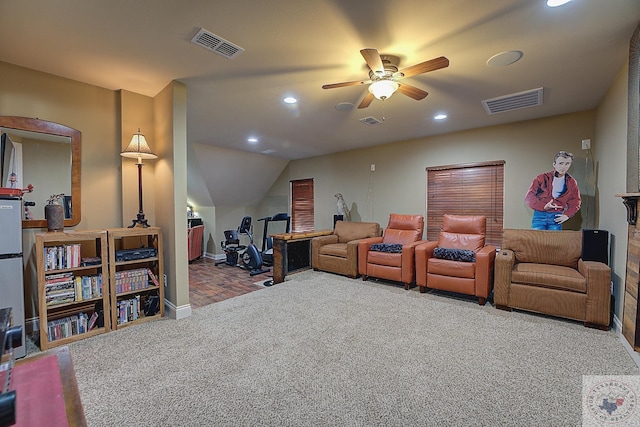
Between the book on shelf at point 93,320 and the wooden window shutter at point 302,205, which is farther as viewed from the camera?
the wooden window shutter at point 302,205

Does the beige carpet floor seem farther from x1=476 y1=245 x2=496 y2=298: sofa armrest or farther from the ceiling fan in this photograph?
the ceiling fan

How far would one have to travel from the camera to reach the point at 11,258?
7.21 feet

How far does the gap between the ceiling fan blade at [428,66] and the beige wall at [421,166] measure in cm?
286

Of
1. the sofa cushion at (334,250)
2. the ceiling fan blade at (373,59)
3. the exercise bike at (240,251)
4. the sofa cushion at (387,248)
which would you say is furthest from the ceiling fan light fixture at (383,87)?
the exercise bike at (240,251)

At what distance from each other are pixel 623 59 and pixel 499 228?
2.50 metres

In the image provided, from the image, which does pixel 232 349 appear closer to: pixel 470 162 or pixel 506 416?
pixel 506 416

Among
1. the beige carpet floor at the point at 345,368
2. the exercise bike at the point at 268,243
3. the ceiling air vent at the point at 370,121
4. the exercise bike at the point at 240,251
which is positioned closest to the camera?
the beige carpet floor at the point at 345,368

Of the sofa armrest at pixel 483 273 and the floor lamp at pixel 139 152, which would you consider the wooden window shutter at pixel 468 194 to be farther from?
the floor lamp at pixel 139 152

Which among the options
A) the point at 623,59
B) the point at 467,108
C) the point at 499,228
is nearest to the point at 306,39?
the point at 467,108

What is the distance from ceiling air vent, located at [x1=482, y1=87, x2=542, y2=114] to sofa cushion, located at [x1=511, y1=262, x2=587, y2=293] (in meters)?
1.93

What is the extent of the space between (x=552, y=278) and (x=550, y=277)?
0.06 ft

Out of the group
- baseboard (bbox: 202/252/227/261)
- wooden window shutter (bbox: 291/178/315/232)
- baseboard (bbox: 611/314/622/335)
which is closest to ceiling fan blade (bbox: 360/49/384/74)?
baseboard (bbox: 611/314/622/335)

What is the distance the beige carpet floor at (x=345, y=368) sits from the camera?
158 cm

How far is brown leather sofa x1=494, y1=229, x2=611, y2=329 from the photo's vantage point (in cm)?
260
